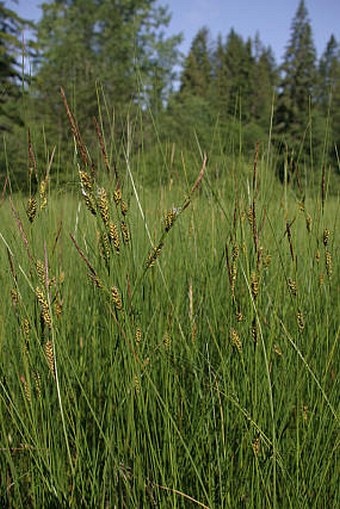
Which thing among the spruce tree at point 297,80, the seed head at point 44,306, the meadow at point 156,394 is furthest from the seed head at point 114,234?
the spruce tree at point 297,80

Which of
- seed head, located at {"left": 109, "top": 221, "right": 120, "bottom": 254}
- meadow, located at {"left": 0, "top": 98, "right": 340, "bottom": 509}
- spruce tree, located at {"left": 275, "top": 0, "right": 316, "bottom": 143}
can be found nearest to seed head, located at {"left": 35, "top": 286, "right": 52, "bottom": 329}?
meadow, located at {"left": 0, "top": 98, "right": 340, "bottom": 509}

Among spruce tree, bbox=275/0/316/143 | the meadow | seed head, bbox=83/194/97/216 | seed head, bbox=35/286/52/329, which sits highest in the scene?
spruce tree, bbox=275/0/316/143

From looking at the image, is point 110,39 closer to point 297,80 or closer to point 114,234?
point 297,80

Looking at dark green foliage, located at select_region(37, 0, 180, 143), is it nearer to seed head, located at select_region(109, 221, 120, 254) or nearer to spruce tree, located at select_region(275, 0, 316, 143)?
spruce tree, located at select_region(275, 0, 316, 143)

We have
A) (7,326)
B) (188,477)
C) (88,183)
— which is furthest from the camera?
(7,326)

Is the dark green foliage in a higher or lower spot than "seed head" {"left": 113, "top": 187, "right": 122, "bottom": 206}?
higher

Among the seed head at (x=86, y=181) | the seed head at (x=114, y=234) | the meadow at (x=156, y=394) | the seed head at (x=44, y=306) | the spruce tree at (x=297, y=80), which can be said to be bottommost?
the meadow at (x=156, y=394)

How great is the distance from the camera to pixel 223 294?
1.66 m

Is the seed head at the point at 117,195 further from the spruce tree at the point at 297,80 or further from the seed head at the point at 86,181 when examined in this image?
the spruce tree at the point at 297,80

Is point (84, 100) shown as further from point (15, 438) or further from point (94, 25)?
point (15, 438)

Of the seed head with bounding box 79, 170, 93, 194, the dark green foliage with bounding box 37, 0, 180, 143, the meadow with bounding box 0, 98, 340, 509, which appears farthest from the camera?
the dark green foliage with bounding box 37, 0, 180, 143

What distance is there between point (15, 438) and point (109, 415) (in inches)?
19.7

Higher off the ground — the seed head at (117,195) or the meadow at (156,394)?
the seed head at (117,195)

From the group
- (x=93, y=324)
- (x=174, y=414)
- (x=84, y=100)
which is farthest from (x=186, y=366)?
(x=84, y=100)
